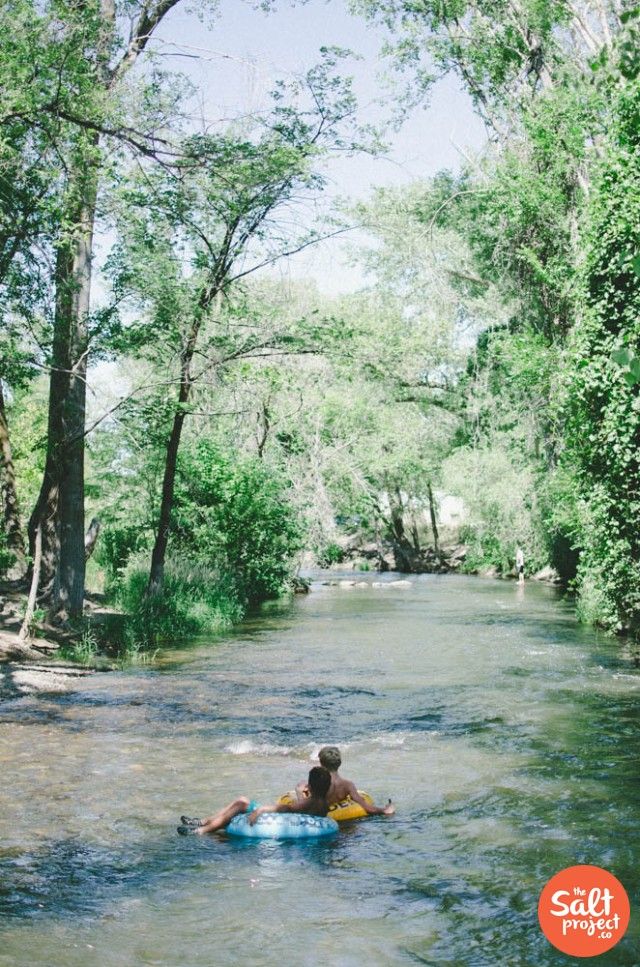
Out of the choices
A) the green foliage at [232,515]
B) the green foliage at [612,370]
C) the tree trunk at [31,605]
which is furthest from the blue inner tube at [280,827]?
the green foliage at [232,515]

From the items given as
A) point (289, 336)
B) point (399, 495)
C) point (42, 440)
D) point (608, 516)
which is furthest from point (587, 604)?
point (399, 495)

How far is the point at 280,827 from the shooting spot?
24.1ft

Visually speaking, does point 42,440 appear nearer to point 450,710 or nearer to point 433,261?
point 450,710

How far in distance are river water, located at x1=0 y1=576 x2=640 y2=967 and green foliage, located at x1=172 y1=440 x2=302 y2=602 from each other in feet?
29.4

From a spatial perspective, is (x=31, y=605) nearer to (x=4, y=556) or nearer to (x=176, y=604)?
(x=4, y=556)

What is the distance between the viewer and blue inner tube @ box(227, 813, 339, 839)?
731 centimetres

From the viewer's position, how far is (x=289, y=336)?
19.2m

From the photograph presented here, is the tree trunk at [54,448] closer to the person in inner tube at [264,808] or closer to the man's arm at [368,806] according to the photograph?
the person in inner tube at [264,808]

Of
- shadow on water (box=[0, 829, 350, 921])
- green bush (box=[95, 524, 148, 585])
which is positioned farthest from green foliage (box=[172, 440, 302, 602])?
shadow on water (box=[0, 829, 350, 921])

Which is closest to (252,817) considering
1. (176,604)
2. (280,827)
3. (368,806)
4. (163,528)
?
(280,827)

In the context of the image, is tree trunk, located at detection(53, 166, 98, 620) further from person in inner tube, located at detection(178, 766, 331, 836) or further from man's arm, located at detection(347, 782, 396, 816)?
man's arm, located at detection(347, 782, 396, 816)

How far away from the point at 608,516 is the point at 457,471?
23.1 metres

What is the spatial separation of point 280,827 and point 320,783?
553mm

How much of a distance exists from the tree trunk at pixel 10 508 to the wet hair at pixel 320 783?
14130 mm
